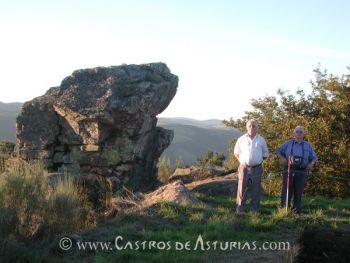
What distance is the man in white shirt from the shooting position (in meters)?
10.1

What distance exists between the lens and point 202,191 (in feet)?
44.6

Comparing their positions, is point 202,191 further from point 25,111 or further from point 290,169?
point 25,111

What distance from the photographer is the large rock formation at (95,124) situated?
14.9 metres

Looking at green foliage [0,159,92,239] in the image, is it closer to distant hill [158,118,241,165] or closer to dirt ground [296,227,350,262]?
dirt ground [296,227,350,262]

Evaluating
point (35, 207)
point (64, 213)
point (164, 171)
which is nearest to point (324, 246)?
point (64, 213)

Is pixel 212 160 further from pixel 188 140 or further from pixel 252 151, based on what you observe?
pixel 188 140

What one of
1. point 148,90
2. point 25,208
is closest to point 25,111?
point 148,90

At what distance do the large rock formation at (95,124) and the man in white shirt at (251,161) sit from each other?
520 cm

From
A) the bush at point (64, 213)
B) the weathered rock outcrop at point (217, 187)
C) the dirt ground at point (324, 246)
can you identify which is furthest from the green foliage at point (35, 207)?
the dirt ground at point (324, 246)

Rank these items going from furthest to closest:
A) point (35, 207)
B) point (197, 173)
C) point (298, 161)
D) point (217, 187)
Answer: point (197, 173) < point (217, 187) < point (298, 161) < point (35, 207)

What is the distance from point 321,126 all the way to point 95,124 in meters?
6.48

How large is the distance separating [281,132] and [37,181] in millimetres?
9051

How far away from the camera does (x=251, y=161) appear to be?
10125mm

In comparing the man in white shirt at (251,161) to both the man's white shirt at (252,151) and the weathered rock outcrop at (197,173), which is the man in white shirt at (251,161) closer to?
the man's white shirt at (252,151)
